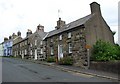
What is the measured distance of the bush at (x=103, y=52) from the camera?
1022 inches

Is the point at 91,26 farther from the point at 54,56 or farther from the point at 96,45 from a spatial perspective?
the point at 54,56

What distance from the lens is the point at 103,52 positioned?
27.2 metres

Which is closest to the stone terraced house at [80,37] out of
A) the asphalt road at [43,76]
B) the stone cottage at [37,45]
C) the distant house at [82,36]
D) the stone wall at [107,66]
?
the distant house at [82,36]

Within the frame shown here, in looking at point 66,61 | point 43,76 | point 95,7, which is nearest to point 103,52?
point 66,61

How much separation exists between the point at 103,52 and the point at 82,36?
12.0ft

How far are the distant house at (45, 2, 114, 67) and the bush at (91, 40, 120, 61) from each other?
38.5 inches

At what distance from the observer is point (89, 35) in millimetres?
28812

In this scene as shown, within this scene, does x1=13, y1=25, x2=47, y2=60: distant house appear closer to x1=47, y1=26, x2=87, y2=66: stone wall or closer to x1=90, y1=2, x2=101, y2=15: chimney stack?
x1=47, y1=26, x2=87, y2=66: stone wall

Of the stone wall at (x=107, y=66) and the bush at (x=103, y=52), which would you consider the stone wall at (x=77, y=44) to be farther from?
the stone wall at (x=107, y=66)

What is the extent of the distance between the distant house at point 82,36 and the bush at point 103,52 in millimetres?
977

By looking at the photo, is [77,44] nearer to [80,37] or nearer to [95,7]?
[80,37]

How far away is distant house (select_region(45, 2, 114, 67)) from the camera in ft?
93.5

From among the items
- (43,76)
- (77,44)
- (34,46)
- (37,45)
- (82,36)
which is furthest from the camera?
(34,46)

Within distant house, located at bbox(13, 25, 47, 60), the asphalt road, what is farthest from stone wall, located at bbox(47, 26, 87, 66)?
distant house, located at bbox(13, 25, 47, 60)
